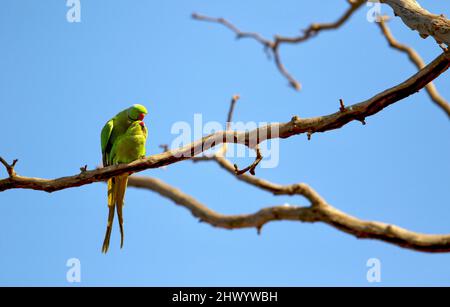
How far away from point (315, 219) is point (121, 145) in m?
2.42

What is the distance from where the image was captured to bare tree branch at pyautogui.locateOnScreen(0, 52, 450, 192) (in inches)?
150

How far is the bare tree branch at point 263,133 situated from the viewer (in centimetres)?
380

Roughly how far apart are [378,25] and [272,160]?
145 inches

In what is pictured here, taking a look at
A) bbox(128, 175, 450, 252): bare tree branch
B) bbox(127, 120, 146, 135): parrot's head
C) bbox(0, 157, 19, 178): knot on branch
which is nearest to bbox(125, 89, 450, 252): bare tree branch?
bbox(128, 175, 450, 252): bare tree branch

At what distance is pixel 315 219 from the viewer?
5988 mm

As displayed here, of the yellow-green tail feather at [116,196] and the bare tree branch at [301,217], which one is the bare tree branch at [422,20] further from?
the yellow-green tail feather at [116,196]

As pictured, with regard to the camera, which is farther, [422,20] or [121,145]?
[121,145]

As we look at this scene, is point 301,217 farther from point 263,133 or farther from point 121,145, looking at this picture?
point 121,145

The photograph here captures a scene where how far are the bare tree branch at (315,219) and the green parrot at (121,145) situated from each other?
1893mm

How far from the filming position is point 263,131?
419 cm

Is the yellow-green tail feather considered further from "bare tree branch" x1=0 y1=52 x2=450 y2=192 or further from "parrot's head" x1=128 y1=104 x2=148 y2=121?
"bare tree branch" x1=0 y1=52 x2=450 y2=192

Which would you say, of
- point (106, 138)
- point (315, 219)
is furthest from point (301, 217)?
point (106, 138)
